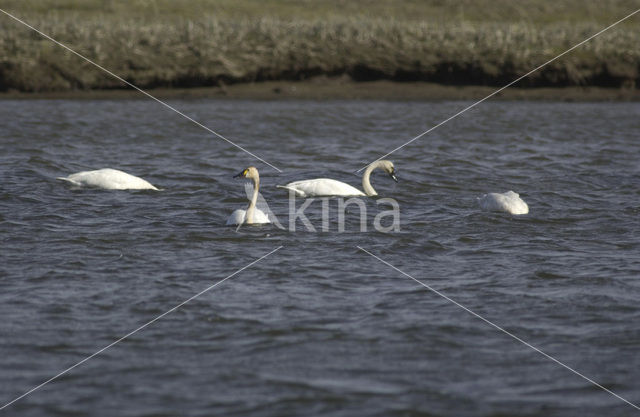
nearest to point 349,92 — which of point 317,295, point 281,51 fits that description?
point 281,51

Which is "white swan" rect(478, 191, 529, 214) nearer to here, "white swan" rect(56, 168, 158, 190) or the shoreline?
"white swan" rect(56, 168, 158, 190)

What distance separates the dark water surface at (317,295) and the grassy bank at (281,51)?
25.2ft

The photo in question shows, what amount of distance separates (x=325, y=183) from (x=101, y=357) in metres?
6.73

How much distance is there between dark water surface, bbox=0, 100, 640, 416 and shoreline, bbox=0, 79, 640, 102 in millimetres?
7518

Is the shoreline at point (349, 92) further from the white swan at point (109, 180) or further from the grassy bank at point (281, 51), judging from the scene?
the white swan at point (109, 180)

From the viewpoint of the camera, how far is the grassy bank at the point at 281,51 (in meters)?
24.2

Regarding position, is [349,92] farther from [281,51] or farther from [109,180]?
[109,180]

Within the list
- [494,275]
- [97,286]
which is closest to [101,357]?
[97,286]

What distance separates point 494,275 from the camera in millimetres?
9047

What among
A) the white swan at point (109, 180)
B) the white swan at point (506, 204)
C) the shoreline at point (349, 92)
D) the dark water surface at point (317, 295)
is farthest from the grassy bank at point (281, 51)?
the white swan at point (506, 204)

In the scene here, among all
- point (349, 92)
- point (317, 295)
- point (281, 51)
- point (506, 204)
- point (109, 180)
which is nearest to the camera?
point (317, 295)

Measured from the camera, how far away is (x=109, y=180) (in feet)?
43.0

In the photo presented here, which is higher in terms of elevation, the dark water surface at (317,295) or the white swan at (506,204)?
the white swan at (506,204)

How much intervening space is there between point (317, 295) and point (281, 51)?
1725 centimetres
